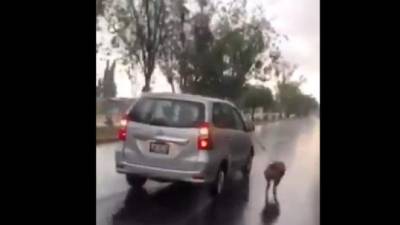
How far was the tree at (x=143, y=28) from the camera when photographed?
243 centimetres

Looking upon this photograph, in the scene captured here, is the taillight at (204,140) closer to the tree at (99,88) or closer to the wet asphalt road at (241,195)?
the wet asphalt road at (241,195)

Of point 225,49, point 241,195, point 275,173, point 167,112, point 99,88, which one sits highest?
point 225,49

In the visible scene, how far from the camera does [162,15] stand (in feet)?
7.96

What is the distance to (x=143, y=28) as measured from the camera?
2.44 metres

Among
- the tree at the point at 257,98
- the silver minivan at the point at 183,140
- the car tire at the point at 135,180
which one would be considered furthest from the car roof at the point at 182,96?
the car tire at the point at 135,180

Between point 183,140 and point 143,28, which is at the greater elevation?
point 143,28

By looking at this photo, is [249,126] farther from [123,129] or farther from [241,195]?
[123,129]

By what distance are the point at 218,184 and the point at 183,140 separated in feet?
0.82

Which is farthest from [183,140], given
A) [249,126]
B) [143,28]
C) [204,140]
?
[143,28]

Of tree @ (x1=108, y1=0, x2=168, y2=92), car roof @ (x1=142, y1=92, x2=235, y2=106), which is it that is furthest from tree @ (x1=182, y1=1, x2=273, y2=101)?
tree @ (x1=108, y1=0, x2=168, y2=92)

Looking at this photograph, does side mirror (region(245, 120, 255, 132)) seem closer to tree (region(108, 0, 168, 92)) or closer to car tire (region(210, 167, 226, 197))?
car tire (region(210, 167, 226, 197))

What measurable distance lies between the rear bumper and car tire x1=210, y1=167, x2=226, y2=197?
0.11ft
